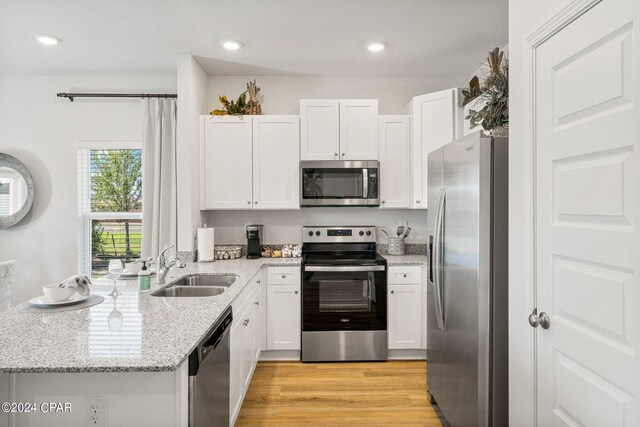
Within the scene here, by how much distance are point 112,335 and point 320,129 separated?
253cm

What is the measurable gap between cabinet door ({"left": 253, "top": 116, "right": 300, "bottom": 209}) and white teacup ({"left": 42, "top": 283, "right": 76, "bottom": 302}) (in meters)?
1.85

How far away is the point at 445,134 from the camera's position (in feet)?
11.2

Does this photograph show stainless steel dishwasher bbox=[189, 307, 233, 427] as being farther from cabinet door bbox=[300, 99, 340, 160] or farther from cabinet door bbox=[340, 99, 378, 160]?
cabinet door bbox=[340, 99, 378, 160]

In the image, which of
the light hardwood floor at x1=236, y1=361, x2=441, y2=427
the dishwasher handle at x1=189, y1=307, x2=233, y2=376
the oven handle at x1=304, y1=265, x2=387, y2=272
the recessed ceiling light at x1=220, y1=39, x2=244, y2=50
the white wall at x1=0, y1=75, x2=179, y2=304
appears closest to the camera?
the dishwasher handle at x1=189, y1=307, x2=233, y2=376

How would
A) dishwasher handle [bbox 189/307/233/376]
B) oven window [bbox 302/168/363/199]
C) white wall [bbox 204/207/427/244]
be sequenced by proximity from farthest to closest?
white wall [bbox 204/207/427/244]
oven window [bbox 302/168/363/199]
dishwasher handle [bbox 189/307/233/376]

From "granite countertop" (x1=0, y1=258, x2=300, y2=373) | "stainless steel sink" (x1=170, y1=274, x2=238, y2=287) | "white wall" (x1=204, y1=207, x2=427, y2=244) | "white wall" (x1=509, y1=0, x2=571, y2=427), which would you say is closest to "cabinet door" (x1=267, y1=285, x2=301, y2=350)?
"stainless steel sink" (x1=170, y1=274, x2=238, y2=287)

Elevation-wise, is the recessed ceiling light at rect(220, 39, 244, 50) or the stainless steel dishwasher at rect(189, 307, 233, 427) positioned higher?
the recessed ceiling light at rect(220, 39, 244, 50)

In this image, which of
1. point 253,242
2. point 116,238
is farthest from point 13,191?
point 253,242

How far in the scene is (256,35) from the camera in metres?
2.90

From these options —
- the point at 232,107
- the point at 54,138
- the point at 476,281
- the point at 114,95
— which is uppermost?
the point at 114,95

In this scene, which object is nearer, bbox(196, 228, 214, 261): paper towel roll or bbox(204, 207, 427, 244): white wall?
bbox(196, 228, 214, 261): paper towel roll

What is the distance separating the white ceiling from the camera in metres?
2.49

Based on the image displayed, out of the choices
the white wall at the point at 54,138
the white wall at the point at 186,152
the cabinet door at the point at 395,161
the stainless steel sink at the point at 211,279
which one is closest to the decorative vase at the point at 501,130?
the cabinet door at the point at 395,161

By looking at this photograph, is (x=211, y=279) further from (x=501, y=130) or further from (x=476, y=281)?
(x=501, y=130)
